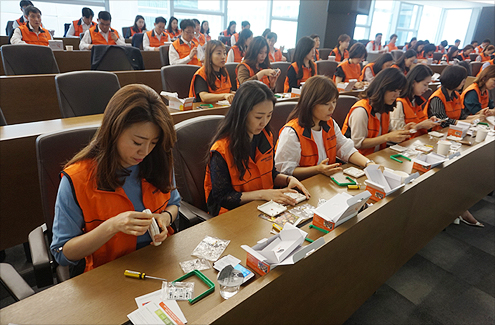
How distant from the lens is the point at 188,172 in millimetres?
1591

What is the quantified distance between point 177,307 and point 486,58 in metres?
12.6

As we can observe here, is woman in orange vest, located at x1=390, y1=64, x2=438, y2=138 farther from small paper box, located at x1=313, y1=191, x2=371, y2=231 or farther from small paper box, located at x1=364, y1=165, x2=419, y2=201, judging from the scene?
small paper box, located at x1=313, y1=191, x2=371, y2=231

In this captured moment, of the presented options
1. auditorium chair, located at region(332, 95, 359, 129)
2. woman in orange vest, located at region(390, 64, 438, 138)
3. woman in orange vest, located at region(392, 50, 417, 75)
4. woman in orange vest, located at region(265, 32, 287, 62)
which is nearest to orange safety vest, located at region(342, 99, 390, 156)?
woman in orange vest, located at region(390, 64, 438, 138)

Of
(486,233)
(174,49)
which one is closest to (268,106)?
(486,233)

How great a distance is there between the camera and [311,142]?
1.90 m

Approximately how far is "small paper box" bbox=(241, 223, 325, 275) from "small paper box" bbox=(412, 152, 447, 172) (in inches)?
42.7

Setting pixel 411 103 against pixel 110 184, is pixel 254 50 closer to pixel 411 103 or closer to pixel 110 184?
pixel 411 103

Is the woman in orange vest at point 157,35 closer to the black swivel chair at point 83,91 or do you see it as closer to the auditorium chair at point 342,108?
the black swivel chair at point 83,91

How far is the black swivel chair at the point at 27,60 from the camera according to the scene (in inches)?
129

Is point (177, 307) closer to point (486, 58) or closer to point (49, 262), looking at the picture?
point (49, 262)

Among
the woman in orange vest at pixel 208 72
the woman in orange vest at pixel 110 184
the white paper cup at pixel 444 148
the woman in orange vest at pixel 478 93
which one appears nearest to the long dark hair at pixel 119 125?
the woman in orange vest at pixel 110 184

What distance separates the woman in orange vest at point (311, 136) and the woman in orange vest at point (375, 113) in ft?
1.34

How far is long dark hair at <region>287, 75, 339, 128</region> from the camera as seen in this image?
1.77 meters

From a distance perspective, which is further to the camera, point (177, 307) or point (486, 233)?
point (486, 233)
